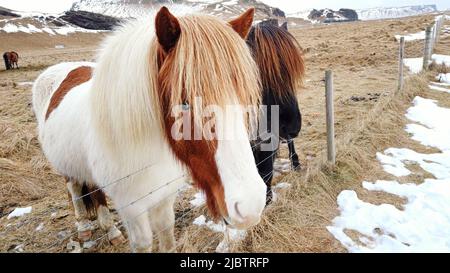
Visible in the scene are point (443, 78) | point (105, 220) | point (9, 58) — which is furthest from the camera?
point (9, 58)

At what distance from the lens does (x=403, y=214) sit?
301cm

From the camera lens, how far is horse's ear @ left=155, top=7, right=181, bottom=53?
1.23 m

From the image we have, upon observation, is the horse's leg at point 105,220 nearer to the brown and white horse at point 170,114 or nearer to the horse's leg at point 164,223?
the horse's leg at point 164,223

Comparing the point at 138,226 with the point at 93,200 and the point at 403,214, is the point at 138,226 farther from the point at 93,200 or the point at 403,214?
the point at 403,214

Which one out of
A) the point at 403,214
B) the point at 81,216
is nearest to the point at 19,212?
the point at 81,216

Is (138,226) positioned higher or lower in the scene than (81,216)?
higher

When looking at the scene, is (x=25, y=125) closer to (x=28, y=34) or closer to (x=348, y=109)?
(x=348, y=109)

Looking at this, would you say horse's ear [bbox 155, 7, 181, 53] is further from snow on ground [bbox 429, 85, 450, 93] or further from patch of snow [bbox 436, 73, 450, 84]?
patch of snow [bbox 436, 73, 450, 84]

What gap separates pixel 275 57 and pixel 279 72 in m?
0.15

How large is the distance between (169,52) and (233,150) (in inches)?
21.7

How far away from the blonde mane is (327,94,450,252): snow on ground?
206cm

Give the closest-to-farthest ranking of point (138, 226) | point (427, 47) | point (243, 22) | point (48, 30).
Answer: point (243, 22)
point (138, 226)
point (427, 47)
point (48, 30)

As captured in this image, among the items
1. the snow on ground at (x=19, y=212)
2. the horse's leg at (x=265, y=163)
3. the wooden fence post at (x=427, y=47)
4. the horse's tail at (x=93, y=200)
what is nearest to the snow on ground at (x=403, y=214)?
the horse's leg at (x=265, y=163)

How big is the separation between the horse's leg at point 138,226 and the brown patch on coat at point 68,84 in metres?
1.28
